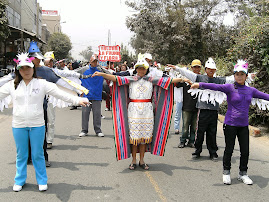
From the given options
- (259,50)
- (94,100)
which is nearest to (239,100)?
(259,50)

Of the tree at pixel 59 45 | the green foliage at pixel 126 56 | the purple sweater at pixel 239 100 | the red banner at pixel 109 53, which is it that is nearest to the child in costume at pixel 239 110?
the purple sweater at pixel 239 100

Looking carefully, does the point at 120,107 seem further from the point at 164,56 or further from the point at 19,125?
the point at 164,56

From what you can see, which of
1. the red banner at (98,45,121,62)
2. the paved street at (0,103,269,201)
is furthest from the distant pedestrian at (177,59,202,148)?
the red banner at (98,45,121,62)

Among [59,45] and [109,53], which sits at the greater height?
[59,45]

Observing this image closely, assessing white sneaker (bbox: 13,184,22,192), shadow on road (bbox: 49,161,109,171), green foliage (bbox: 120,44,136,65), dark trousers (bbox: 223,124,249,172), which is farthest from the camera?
green foliage (bbox: 120,44,136,65)

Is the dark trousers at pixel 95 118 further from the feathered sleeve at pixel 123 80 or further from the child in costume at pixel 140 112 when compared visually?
the feathered sleeve at pixel 123 80

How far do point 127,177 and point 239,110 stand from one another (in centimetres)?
217

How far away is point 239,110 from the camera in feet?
16.4

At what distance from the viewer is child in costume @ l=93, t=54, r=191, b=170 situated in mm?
5395

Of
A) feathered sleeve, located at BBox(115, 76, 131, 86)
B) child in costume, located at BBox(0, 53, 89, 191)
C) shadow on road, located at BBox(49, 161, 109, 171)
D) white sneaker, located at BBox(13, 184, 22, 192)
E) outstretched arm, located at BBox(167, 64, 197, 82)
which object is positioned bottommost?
shadow on road, located at BBox(49, 161, 109, 171)

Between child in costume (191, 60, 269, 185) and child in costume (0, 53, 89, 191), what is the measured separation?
7.82ft

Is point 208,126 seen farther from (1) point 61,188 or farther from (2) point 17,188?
(2) point 17,188

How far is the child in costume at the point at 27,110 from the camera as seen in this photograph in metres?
4.41

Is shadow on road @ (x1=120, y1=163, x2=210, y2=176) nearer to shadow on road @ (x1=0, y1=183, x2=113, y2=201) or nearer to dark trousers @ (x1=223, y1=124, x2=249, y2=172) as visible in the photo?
dark trousers @ (x1=223, y1=124, x2=249, y2=172)
